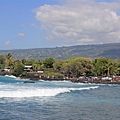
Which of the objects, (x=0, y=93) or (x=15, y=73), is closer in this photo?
(x=0, y=93)

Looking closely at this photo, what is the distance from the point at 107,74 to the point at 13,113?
420ft

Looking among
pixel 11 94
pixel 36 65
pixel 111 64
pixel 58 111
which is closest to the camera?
pixel 58 111

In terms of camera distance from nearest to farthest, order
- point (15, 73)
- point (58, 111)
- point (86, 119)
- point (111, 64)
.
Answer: point (86, 119)
point (58, 111)
point (111, 64)
point (15, 73)

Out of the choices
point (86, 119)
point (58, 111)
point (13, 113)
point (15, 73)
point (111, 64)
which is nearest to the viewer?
point (86, 119)

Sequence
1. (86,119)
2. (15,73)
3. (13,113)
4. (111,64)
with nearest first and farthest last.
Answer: (86,119) < (13,113) < (111,64) < (15,73)

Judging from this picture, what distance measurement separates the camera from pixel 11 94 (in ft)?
149

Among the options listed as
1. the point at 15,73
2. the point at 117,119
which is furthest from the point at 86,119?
the point at 15,73

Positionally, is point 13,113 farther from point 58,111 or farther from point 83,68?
point 83,68

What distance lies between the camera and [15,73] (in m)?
183

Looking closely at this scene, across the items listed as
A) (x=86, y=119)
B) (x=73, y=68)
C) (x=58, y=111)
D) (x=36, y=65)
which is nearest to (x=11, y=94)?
(x=58, y=111)

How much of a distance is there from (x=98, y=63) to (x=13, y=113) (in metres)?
124

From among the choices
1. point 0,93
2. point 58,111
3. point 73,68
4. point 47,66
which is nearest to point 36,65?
point 47,66

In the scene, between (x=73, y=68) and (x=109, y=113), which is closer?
(x=109, y=113)

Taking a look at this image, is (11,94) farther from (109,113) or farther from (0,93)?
(109,113)
